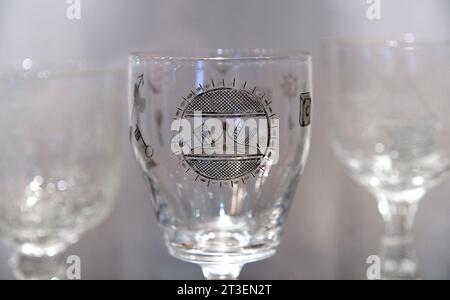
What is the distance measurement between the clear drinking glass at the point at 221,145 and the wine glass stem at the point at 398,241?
0.40ft

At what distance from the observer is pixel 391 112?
58 cm

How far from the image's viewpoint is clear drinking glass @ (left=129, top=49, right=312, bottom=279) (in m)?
0.48

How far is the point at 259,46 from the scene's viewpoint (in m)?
0.60

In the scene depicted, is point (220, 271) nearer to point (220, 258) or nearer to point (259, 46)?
point (220, 258)

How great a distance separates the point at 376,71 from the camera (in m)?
0.58

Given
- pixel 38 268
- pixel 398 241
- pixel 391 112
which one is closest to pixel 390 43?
pixel 391 112

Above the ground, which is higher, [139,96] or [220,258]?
[139,96]

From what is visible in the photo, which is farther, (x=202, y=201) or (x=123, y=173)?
(x=123, y=173)

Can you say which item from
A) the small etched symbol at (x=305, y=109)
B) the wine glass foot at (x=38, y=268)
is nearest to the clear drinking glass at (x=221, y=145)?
the small etched symbol at (x=305, y=109)

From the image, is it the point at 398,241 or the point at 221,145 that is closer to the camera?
the point at 221,145

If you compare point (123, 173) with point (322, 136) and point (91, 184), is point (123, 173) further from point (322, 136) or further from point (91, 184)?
point (322, 136)

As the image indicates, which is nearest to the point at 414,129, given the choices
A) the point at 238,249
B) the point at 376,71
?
the point at 376,71

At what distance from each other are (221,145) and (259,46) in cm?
15

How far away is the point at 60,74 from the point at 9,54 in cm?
7
